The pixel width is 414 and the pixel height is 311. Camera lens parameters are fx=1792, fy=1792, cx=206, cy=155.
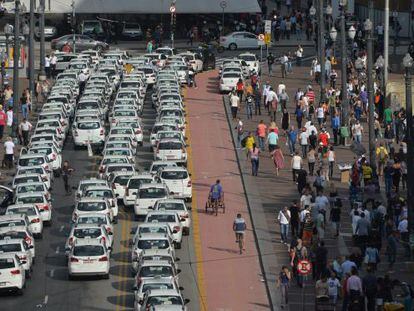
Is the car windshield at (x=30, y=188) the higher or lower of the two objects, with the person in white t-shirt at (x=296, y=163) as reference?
lower

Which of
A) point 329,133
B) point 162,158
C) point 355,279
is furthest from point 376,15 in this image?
point 355,279

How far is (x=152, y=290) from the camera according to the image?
5275 cm

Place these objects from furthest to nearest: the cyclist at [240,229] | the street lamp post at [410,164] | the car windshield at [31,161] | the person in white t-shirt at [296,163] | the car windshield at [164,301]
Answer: the car windshield at [31,161] → the person in white t-shirt at [296,163] → the cyclist at [240,229] → the street lamp post at [410,164] → the car windshield at [164,301]

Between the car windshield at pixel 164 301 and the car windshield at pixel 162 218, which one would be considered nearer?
the car windshield at pixel 164 301

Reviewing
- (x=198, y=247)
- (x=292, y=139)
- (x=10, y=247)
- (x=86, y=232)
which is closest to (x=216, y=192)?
(x=198, y=247)

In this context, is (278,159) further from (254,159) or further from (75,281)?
(75,281)

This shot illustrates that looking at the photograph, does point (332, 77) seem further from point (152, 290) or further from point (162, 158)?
point (152, 290)

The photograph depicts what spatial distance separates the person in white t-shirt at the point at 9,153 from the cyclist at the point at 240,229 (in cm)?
1735

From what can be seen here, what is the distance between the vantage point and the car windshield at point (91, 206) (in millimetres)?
65469

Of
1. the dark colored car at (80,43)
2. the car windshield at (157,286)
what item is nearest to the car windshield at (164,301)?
the car windshield at (157,286)

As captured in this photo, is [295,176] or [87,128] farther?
[87,128]

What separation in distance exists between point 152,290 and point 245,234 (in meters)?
13.0

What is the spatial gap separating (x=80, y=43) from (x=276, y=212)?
50.9 m

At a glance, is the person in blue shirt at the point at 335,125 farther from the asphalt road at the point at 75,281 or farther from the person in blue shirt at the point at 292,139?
the asphalt road at the point at 75,281
